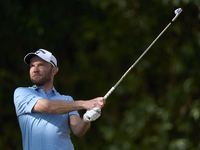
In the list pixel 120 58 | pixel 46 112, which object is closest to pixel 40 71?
pixel 46 112

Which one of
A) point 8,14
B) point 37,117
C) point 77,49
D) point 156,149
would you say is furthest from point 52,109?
point 77,49

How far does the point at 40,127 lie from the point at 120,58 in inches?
197

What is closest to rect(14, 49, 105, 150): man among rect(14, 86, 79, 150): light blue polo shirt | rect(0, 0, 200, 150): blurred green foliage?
rect(14, 86, 79, 150): light blue polo shirt

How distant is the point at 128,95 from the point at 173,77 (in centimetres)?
121

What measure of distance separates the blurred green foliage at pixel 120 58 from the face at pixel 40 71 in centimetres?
341

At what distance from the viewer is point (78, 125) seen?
12.4ft

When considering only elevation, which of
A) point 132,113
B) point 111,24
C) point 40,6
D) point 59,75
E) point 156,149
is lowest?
point 156,149

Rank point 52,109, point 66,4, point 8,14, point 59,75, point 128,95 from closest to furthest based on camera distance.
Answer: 1. point 52,109
2. point 8,14
3. point 66,4
4. point 59,75
5. point 128,95

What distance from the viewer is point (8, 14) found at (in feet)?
24.9

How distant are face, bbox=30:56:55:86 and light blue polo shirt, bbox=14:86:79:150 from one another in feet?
0.33

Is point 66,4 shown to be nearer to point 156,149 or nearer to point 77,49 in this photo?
point 77,49

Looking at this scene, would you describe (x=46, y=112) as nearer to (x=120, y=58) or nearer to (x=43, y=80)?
(x=43, y=80)

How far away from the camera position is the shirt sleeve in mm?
3822

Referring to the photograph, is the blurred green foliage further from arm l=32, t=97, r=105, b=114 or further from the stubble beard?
arm l=32, t=97, r=105, b=114
